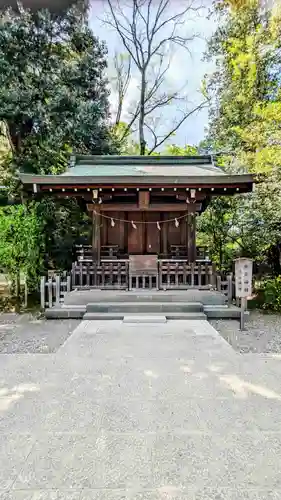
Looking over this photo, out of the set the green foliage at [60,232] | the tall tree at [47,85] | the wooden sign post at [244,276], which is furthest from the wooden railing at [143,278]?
the tall tree at [47,85]

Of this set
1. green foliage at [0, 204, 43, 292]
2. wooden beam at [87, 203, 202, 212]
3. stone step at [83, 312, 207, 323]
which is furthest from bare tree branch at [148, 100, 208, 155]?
stone step at [83, 312, 207, 323]

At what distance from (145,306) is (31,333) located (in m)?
2.32

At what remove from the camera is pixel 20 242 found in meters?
8.15

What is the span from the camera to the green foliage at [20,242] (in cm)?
807

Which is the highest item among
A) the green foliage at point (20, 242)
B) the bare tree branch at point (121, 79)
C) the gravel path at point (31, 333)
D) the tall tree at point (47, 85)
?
the bare tree branch at point (121, 79)

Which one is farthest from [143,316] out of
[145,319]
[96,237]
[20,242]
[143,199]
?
[20,242]

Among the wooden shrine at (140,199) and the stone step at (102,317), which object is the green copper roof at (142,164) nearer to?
the wooden shrine at (140,199)

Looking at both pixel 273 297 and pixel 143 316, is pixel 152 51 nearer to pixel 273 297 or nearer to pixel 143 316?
pixel 273 297

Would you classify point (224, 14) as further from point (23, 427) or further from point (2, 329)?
point (23, 427)

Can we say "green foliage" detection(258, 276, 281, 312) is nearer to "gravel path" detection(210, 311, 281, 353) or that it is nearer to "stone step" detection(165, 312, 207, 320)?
"gravel path" detection(210, 311, 281, 353)

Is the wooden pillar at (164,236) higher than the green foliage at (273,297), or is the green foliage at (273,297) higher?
the wooden pillar at (164,236)

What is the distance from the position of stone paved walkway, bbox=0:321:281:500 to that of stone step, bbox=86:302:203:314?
2.17m

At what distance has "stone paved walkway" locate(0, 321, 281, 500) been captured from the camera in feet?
6.61

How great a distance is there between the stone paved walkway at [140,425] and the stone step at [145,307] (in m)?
2.17
